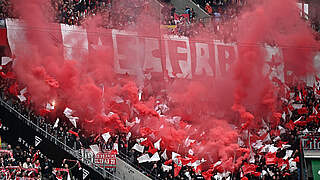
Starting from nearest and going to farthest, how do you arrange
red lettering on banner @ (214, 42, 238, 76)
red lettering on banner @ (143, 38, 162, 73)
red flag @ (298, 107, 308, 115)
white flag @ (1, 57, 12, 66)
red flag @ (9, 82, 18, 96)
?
white flag @ (1, 57, 12, 66) < red flag @ (9, 82, 18, 96) < red flag @ (298, 107, 308, 115) < red lettering on banner @ (214, 42, 238, 76) < red lettering on banner @ (143, 38, 162, 73)

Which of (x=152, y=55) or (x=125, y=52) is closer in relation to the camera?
(x=125, y=52)

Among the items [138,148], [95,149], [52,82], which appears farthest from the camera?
[52,82]

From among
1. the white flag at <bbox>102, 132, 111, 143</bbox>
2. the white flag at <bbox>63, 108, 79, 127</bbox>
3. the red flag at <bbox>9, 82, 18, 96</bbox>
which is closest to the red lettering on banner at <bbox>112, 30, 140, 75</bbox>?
the white flag at <bbox>63, 108, 79, 127</bbox>

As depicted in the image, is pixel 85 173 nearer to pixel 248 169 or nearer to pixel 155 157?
pixel 155 157

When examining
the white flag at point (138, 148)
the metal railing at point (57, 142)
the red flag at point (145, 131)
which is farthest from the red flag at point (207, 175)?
the metal railing at point (57, 142)

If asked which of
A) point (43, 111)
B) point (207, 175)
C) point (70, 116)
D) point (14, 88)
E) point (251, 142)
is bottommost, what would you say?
point (207, 175)

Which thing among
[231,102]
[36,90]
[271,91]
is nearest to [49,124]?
[36,90]

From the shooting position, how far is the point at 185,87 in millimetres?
19000

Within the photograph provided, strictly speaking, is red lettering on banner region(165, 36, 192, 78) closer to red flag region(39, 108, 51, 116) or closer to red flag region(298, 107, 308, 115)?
red flag region(298, 107, 308, 115)

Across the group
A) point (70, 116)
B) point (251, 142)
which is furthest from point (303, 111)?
point (70, 116)

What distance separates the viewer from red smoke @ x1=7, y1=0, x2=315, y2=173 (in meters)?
18.0

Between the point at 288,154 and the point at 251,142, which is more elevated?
the point at 251,142

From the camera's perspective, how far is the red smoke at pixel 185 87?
18.0 metres

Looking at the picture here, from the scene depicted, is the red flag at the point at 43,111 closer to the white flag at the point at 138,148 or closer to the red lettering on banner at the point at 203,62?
the white flag at the point at 138,148
